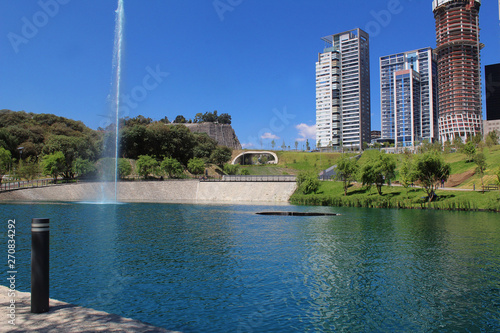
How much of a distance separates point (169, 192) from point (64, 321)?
300 ft

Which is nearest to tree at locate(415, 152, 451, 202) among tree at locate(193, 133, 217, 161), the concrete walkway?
the concrete walkway

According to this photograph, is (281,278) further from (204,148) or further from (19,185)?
(204,148)

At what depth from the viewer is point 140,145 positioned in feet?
454

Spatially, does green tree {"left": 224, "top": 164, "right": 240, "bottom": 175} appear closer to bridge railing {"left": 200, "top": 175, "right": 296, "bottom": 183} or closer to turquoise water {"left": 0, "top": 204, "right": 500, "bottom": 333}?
bridge railing {"left": 200, "top": 175, "right": 296, "bottom": 183}

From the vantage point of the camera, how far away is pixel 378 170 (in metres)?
69.9

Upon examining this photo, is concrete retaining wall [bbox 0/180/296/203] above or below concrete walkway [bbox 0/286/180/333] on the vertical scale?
above

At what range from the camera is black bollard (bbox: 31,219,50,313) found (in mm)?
9648

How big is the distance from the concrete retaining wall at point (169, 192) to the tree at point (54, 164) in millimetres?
10598

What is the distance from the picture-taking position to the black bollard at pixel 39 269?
31.7ft

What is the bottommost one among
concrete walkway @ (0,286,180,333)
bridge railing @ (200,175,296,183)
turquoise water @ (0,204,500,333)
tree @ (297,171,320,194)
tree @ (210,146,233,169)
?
turquoise water @ (0,204,500,333)

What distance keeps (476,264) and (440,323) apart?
10482 mm

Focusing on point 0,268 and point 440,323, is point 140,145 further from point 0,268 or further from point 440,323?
point 440,323

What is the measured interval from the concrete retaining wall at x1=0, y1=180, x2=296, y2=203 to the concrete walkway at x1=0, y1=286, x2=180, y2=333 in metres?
75.7

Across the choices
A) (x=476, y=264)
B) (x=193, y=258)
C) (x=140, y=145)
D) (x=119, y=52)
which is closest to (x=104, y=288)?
(x=193, y=258)
